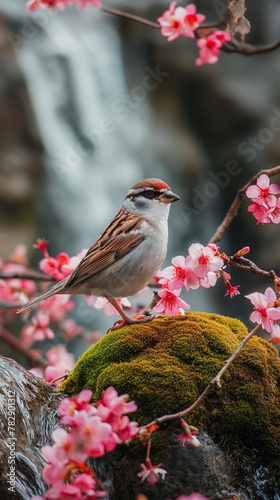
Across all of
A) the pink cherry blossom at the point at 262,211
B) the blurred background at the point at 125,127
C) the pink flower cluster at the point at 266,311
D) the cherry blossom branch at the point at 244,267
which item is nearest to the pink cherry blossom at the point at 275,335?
the pink flower cluster at the point at 266,311

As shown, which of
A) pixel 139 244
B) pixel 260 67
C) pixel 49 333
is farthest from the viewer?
pixel 260 67

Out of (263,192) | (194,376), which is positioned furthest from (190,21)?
(194,376)

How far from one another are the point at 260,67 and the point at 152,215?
7463mm

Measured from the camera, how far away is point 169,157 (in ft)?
31.5

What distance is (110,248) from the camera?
147 inches

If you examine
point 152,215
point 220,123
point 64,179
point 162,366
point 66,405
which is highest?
point 66,405

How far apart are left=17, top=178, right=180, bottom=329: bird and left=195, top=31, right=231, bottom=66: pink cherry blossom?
3.89 feet

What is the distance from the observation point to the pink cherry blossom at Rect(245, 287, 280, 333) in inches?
100

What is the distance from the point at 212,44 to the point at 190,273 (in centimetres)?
217

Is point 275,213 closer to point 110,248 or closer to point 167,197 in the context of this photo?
point 167,197

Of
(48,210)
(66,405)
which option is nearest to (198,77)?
(48,210)

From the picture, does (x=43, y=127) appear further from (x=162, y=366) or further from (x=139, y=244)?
(x=162, y=366)

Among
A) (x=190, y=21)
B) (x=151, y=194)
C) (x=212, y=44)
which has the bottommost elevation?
(x=151, y=194)

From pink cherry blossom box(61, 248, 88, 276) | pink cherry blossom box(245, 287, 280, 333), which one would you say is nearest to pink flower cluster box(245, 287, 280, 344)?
pink cherry blossom box(245, 287, 280, 333)
